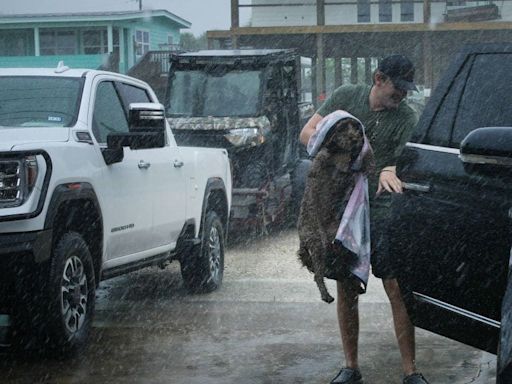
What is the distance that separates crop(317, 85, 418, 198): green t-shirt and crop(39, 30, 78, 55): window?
3813cm

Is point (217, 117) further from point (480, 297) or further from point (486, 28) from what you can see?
point (486, 28)

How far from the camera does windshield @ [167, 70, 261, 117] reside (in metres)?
14.3

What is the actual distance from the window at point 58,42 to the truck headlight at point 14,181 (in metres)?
37.6

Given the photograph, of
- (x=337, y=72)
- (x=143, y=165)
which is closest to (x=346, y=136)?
(x=143, y=165)

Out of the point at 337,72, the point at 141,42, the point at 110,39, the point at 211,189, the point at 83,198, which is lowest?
the point at 211,189

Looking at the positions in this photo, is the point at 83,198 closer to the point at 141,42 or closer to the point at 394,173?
the point at 394,173

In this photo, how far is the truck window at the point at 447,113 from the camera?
207 inches

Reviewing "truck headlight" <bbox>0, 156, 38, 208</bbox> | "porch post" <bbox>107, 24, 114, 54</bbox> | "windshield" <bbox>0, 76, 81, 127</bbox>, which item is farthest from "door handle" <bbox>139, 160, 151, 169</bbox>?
"porch post" <bbox>107, 24, 114, 54</bbox>

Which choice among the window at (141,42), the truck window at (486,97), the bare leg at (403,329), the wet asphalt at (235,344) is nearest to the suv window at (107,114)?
the wet asphalt at (235,344)

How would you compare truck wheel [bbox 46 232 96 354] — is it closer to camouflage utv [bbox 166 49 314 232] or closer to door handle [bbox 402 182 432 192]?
door handle [bbox 402 182 432 192]

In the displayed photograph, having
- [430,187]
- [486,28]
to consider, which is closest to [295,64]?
[430,187]

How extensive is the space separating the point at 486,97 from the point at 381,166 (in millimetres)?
1040

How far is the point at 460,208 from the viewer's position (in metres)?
4.93

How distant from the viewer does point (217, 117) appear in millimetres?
14125
